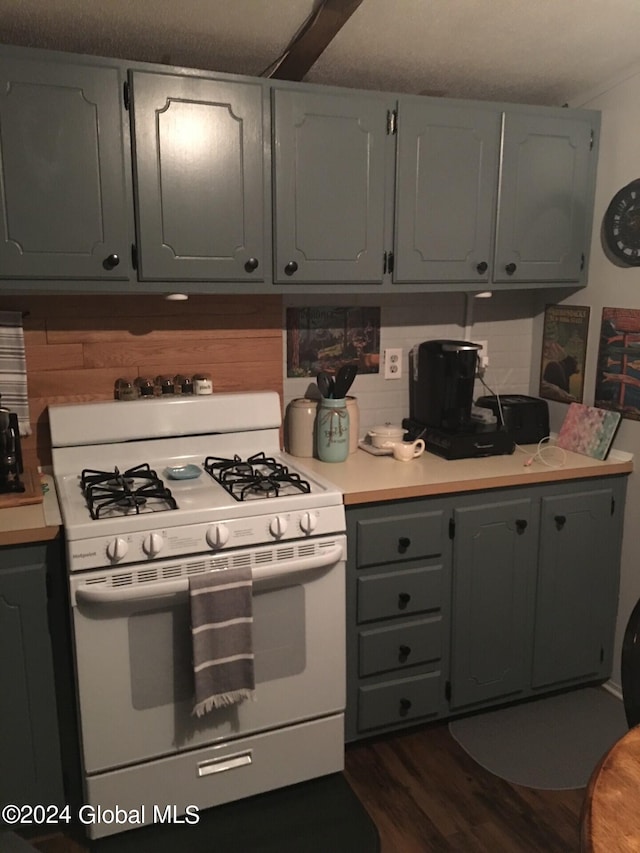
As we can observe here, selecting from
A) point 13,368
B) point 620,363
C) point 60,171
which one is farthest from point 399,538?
point 60,171

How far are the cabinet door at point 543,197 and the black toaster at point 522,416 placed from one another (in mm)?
500

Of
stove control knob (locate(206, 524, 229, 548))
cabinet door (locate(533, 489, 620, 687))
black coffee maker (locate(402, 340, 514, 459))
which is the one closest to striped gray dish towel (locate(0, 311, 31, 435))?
stove control knob (locate(206, 524, 229, 548))

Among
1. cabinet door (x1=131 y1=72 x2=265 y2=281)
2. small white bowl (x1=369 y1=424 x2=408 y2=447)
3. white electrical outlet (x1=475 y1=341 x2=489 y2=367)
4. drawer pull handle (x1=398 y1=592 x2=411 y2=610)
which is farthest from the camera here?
white electrical outlet (x1=475 y1=341 x2=489 y2=367)

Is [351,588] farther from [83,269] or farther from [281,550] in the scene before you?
[83,269]

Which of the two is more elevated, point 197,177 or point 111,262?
point 197,177

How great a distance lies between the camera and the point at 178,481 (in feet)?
7.45

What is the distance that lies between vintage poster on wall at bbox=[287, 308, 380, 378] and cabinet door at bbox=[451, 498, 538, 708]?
780mm

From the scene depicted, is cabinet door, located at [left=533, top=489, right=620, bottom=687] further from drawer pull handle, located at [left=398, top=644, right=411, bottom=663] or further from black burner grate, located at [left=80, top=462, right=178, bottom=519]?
black burner grate, located at [left=80, top=462, right=178, bottom=519]

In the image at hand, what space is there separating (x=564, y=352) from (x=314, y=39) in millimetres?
1539

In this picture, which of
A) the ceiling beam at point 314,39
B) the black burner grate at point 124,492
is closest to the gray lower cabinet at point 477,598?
the black burner grate at point 124,492

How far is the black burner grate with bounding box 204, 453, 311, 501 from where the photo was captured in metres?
2.15

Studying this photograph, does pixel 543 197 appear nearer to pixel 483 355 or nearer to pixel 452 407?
pixel 483 355

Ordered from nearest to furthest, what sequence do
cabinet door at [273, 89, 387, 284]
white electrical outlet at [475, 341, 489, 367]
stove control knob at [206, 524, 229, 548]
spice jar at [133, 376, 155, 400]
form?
1. stove control knob at [206, 524, 229, 548]
2. cabinet door at [273, 89, 387, 284]
3. spice jar at [133, 376, 155, 400]
4. white electrical outlet at [475, 341, 489, 367]

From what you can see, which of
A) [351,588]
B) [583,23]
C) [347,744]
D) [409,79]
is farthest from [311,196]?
[347,744]
